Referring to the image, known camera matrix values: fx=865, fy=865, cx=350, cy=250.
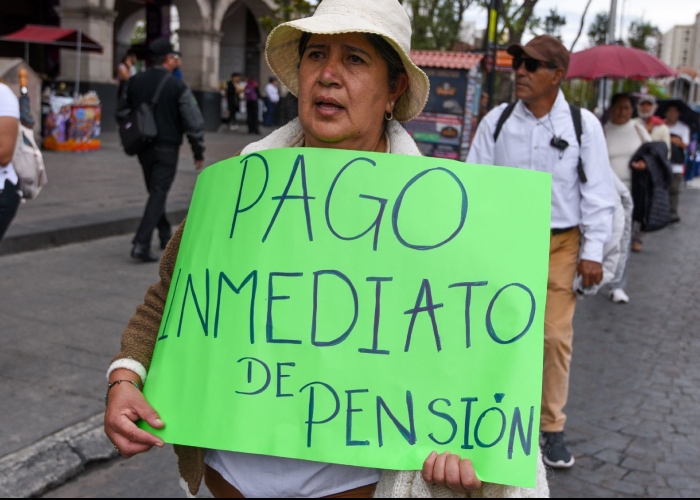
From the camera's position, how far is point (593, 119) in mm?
3963

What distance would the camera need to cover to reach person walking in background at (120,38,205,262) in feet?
25.7

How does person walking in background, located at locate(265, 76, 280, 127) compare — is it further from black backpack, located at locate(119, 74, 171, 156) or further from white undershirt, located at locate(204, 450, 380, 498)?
white undershirt, located at locate(204, 450, 380, 498)

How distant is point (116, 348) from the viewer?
202 inches

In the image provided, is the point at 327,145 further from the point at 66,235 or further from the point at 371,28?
the point at 66,235

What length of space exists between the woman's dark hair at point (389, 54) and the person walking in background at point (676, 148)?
10.2m

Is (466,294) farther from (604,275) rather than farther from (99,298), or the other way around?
(99,298)

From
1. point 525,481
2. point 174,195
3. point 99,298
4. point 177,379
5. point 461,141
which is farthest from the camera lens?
point 461,141

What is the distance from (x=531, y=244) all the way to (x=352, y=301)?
37 centimetres

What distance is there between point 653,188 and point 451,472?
590 cm

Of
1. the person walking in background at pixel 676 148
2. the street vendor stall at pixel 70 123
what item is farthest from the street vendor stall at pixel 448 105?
the street vendor stall at pixel 70 123

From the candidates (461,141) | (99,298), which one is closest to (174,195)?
(461,141)

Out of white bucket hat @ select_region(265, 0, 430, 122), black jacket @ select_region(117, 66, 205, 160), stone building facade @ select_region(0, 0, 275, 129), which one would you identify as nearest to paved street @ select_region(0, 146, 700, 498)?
white bucket hat @ select_region(265, 0, 430, 122)

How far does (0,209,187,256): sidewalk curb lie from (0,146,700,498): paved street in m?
0.10

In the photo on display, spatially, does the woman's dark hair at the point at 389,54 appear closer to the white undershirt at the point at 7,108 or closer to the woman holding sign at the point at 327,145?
the woman holding sign at the point at 327,145
